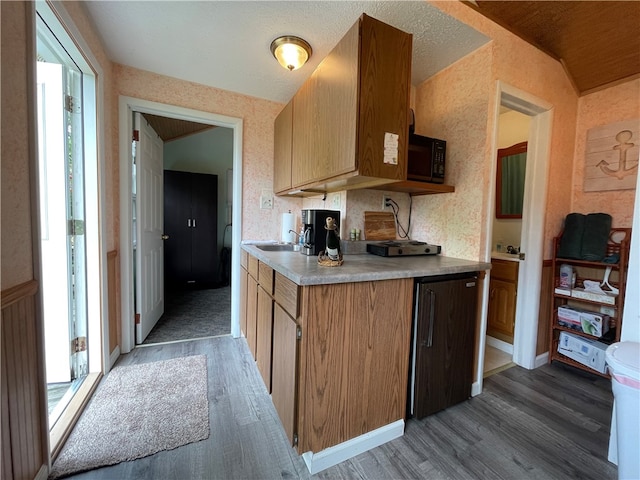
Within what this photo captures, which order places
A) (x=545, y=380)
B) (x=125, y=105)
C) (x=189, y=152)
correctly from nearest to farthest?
(x=545, y=380)
(x=125, y=105)
(x=189, y=152)

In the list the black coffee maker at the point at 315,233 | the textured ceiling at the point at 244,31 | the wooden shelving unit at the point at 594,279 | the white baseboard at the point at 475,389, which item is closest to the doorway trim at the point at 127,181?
the textured ceiling at the point at 244,31

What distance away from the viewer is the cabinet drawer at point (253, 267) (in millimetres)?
1861

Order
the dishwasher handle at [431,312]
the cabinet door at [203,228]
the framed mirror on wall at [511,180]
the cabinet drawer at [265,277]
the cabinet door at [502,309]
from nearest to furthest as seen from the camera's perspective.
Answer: the dishwasher handle at [431,312] < the cabinet drawer at [265,277] < the cabinet door at [502,309] < the framed mirror on wall at [511,180] < the cabinet door at [203,228]

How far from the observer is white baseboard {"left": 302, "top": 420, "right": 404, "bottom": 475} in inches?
47.1

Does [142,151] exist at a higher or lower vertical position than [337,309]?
higher

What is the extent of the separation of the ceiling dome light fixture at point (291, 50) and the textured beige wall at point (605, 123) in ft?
7.78

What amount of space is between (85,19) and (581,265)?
13.0ft

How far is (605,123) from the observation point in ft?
6.91

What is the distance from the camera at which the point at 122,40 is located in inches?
70.3

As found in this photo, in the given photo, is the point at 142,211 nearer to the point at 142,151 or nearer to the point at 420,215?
the point at 142,151

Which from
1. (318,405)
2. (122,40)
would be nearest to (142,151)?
(122,40)

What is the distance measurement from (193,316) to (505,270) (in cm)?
331

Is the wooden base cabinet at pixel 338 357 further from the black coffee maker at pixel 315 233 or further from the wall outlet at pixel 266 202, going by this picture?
the wall outlet at pixel 266 202

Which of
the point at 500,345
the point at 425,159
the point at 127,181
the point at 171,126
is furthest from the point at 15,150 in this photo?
the point at 500,345
